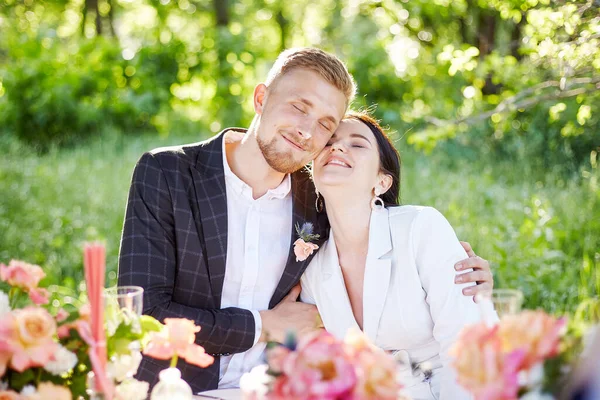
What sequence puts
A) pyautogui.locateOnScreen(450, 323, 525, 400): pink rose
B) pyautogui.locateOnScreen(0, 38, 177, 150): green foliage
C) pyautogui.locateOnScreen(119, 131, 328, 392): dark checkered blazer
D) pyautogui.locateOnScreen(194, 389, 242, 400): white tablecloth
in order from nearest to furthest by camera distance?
pyautogui.locateOnScreen(450, 323, 525, 400): pink rose < pyautogui.locateOnScreen(194, 389, 242, 400): white tablecloth < pyautogui.locateOnScreen(119, 131, 328, 392): dark checkered blazer < pyautogui.locateOnScreen(0, 38, 177, 150): green foliage

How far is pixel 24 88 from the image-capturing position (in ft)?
33.2

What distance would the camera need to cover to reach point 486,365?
115 centimetres

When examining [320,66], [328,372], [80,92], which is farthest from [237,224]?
[80,92]

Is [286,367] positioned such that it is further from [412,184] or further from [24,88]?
[24,88]

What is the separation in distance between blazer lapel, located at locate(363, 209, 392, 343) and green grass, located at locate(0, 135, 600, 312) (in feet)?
5.85

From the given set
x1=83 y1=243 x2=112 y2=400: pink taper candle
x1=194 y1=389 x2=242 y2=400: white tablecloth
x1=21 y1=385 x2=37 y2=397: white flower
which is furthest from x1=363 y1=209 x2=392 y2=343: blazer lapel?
x1=21 y1=385 x2=37 y2=397: white flower

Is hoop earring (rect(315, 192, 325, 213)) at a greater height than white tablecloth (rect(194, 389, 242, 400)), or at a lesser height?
greater

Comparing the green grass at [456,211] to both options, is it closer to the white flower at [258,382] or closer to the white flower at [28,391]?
the white flower at [258,382]

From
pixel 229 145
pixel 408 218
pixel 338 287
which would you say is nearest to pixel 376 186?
pixel 408 218

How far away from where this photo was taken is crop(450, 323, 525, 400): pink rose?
113 cm

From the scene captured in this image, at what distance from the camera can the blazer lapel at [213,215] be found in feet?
8.71

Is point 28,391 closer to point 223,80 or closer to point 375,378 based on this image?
point 375,378

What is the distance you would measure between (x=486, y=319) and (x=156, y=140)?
319 inches

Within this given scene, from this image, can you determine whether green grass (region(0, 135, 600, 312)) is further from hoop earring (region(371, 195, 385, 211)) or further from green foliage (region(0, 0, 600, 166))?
hoop earring (region(371, 195, 385, 211))
